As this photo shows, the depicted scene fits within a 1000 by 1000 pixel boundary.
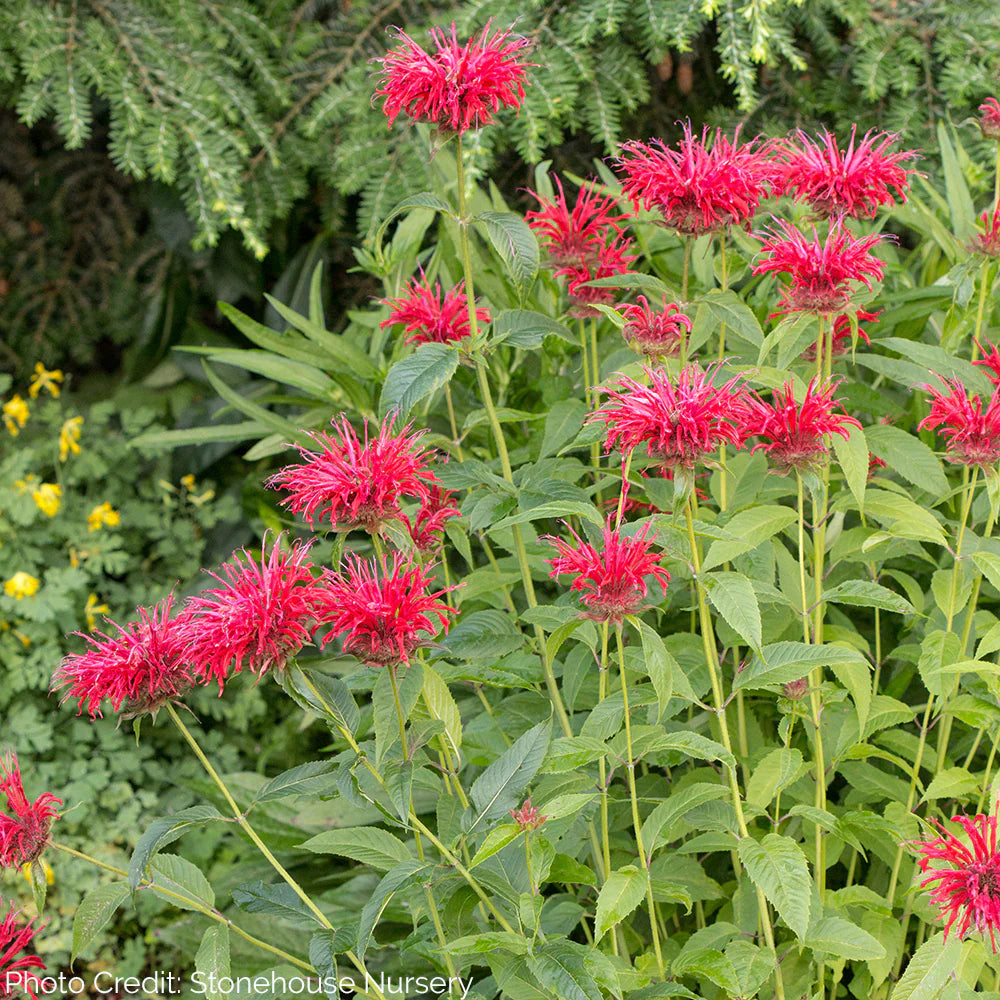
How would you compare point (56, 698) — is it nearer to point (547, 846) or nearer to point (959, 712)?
point (547, 846)

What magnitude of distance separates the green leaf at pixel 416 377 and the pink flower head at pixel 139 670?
0.76ft

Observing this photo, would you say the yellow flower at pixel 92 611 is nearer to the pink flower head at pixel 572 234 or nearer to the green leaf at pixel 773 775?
the pink flower head at pixel 572 234

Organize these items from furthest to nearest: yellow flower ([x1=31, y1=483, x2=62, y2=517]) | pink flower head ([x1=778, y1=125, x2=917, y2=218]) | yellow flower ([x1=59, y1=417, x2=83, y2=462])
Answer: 1. yellow flower ([x1=59, y1=417, x2=83, y2=462])
2. yellow flower ([x1=31, y1=483, x2=62, y2=517])
3. pink flower head ([x1=778, y1=125, x2=917, y2=218])

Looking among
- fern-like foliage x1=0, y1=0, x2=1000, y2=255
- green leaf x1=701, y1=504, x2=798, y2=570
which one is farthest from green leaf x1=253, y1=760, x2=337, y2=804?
fern-like foliage x1=0, y1=0, x2=1000, y2=255

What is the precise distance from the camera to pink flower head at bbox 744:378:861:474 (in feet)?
2.70

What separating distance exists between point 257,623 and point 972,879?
529 millimetres

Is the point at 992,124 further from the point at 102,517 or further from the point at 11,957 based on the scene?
the point at 102,517

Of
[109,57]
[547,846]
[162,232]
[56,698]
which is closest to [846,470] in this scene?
[547,846]

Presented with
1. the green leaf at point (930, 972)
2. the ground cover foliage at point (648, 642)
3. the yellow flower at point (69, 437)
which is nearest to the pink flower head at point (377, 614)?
the ground cover foliage at point (648, 642)

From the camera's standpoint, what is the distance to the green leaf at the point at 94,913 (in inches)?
30.4

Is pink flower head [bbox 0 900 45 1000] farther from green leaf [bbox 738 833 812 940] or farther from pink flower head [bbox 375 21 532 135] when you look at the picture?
pink flower head [bbox 375 21 532 135]

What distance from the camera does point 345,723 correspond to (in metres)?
0.79

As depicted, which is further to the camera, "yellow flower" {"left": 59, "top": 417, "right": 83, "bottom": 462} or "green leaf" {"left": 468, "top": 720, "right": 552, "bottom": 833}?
"yellow flower" {"left": 59, "top": 417, "right": 83, "bottom": 462}

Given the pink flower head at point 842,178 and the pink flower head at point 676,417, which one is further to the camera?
the pink flower head at point 842,178
